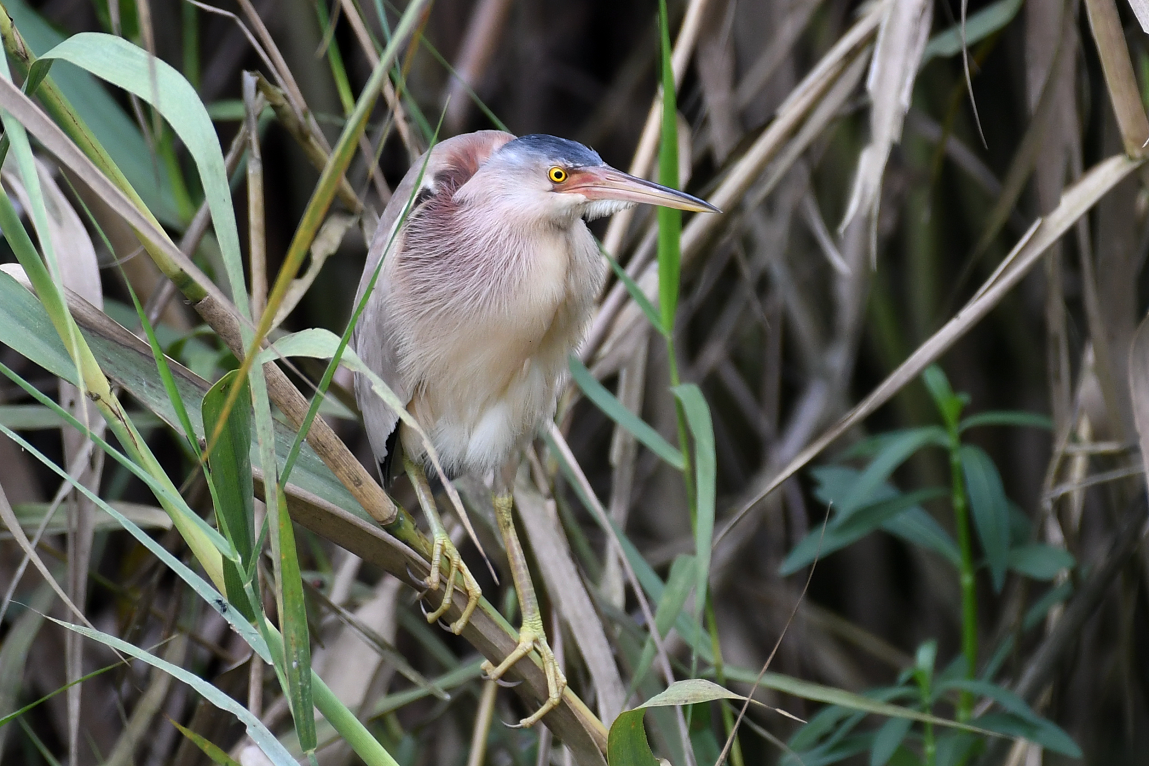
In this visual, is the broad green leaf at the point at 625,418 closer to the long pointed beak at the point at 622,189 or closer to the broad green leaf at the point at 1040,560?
the long pointed beak at the point at 622,189

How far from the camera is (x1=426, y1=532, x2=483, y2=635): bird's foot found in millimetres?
795

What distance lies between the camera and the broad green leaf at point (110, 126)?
1.19 m

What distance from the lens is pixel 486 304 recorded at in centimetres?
100

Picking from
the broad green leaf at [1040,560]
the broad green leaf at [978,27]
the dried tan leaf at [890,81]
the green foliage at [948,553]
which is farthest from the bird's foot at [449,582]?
the broad green leaf at [978,27]

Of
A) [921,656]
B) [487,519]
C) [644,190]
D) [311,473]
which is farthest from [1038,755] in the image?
[311,473]

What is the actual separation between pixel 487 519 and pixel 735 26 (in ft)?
2.92

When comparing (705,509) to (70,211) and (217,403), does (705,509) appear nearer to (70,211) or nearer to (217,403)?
(217,403)

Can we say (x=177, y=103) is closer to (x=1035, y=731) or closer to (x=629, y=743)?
(x=629, y=743)

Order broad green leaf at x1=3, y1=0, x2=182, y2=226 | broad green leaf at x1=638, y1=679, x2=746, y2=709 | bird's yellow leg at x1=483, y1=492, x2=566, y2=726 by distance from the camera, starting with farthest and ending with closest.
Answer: broad green leaf at x1=3, y1=0, x2=182, y2=226 < bird's yellow leg at x1=483, y1=492, x2=566, y2=726 < broad green leaf at x1=638, y1=679, x2=746, y2=709

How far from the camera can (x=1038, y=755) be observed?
1.13 m

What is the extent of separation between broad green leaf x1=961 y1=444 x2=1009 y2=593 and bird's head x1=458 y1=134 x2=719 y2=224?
468mm

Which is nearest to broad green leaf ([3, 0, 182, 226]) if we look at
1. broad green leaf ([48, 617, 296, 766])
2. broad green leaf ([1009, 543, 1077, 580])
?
broad green leaf ([48, 617, 296, 766])

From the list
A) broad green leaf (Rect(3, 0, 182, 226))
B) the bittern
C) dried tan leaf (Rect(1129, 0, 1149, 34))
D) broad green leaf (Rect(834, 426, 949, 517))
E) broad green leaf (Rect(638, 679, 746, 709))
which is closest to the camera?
broad green leaf (Rect(638, 679, 746, 709))

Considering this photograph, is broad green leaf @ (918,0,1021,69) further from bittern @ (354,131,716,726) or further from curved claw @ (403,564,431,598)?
curved claw @ (403,564,431,598)
